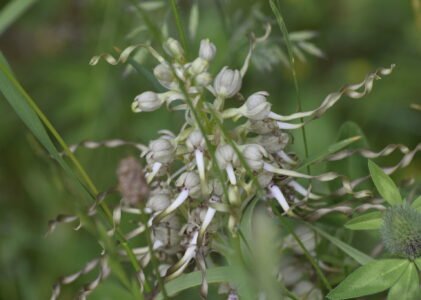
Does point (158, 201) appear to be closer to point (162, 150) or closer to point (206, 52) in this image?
point (162, 150)

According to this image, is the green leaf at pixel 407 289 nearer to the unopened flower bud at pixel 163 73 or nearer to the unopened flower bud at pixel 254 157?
the unopened flower bud at pixel 254 157

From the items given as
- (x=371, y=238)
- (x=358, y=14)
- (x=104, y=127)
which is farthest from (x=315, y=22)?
(x=371, y=238)

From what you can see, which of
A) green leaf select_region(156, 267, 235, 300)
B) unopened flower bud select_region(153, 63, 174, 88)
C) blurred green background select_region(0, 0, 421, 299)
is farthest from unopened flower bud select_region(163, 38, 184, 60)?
blurred green background select_region(0, 0, 421, 299)

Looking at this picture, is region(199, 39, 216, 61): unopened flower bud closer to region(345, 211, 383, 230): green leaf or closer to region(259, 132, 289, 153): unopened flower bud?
region(259, 132, 289, 153): unopened flower bud

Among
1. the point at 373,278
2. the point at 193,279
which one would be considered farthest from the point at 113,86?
the point at 373,278

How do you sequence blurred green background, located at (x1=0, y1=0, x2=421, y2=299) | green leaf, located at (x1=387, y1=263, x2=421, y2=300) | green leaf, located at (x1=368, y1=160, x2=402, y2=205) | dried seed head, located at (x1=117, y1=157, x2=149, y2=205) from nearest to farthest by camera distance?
dried seed head, located at (x1=117, y1=157, x2=149, y2=205)
green leaf, located at (x1=387, y1=263, x2=421, y2=300)
green leaf, located at (x1=368, y1=160, x2=402, y2=205)
blurred green background, located at (x1=0, y1=0, x2=421, y2=299)

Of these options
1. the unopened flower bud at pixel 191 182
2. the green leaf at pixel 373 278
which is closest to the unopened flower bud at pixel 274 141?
the unopened flower bud at pixel 191 182
